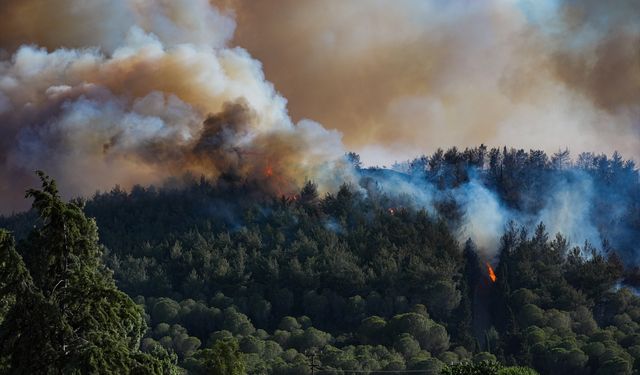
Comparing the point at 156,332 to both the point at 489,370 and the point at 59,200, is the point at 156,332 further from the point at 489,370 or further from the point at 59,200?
the point at 59,200

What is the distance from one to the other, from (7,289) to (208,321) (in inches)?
6427

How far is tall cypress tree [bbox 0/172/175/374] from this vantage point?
26.2 metres

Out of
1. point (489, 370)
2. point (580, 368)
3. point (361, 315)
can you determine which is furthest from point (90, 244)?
point (361, 315)

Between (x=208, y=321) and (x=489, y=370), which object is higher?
(x=208, y=321)

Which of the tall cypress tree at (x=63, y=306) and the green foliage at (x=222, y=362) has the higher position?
the green foliage at (x=222, y=362)

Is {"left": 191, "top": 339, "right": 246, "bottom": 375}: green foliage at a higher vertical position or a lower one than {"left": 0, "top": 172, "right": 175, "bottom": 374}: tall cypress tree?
higher

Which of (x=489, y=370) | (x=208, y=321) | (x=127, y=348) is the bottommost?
(x=127, y=348)

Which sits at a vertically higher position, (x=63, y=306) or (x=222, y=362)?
(x=222, y=362)

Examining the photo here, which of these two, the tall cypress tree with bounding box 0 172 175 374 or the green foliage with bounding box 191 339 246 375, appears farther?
the green foliage with bounding box 191 339 246 375

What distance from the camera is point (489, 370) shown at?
8206cm

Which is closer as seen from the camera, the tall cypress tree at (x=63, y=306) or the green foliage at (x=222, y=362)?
the tall cypress tree at (x=63, y=306)

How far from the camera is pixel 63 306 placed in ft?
89.5

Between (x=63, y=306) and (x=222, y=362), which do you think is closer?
(x=63, y=306)

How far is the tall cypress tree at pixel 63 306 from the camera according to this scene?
26.2m
